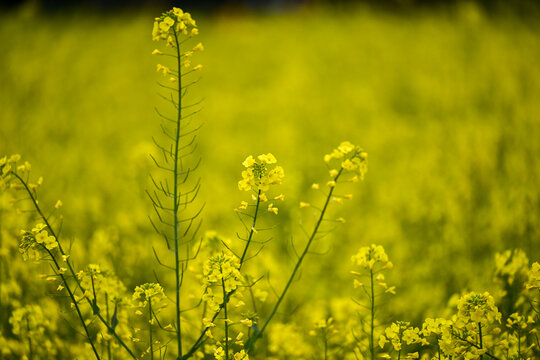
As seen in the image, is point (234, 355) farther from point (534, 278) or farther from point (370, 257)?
point (534, 278)

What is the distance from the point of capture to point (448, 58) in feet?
24.2

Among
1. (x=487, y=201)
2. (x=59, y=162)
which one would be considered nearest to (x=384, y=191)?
(x=487, y=201)

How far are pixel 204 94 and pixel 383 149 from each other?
→ 4.19m

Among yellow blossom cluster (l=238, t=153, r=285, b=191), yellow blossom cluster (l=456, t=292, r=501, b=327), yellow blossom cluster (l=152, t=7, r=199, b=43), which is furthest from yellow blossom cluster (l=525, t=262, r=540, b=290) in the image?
yellow blossom cluster (l=152, t=7, r=199, b=43)

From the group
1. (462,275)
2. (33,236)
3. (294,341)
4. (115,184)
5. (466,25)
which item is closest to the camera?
(33,236)

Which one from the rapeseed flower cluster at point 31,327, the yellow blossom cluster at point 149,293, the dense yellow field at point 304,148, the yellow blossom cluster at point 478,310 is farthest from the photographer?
the dense yellow field at point 304,148

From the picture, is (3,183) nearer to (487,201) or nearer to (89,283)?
(89,283)

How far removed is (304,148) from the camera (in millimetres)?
5574

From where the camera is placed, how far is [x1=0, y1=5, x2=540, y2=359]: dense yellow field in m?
2.64

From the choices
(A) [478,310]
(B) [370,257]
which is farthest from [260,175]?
(A) [478,310]

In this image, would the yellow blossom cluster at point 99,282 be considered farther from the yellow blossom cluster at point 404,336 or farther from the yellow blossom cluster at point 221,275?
the yellow blossom cluster at point 404,336

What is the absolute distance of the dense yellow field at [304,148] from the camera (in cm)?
264

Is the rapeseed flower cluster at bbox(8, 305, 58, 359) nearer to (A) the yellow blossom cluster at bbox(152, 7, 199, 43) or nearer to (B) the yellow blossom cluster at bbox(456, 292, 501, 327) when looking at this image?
(A) the yellow blossom cluster at bbox(152, 7, 199, 43)

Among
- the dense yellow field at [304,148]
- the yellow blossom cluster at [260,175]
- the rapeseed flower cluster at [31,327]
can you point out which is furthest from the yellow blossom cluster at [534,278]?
the rapeseed flower cluster at [31,327]
